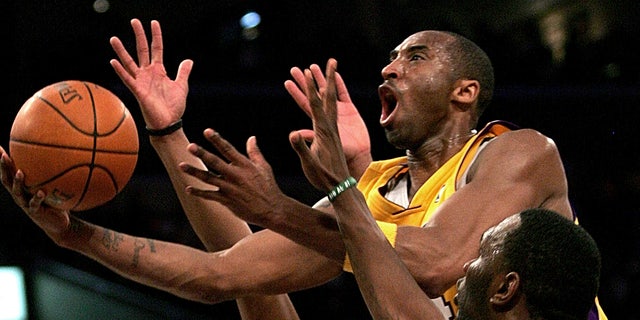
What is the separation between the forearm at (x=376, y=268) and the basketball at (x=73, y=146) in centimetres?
86

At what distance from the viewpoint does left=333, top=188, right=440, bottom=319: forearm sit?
2322mm

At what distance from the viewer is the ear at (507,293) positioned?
2.03m

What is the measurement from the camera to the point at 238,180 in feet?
7.84

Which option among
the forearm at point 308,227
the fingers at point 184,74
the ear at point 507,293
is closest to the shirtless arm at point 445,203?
the forearm at point 308,227

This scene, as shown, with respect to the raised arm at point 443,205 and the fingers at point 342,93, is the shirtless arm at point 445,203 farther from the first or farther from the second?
the fingers at point 342,93

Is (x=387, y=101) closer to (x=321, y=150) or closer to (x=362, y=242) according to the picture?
(x=321, y=150)

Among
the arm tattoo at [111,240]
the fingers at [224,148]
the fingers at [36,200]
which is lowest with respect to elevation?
the arm tattoo at [111,240]

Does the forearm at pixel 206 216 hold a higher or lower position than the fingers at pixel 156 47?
lower

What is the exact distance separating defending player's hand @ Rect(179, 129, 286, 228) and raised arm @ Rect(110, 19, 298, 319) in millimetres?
914

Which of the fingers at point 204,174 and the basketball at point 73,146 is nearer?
the fingers at point 204,174

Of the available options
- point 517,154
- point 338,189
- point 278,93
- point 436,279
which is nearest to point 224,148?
point 338,189

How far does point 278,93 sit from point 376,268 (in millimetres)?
6754

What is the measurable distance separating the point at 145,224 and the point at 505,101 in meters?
3.44

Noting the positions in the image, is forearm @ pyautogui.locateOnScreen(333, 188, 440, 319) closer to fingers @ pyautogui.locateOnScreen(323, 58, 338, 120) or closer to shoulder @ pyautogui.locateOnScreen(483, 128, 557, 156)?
fingers @ pyautogui.locateOnScreen(323, 58, 338, 120)
